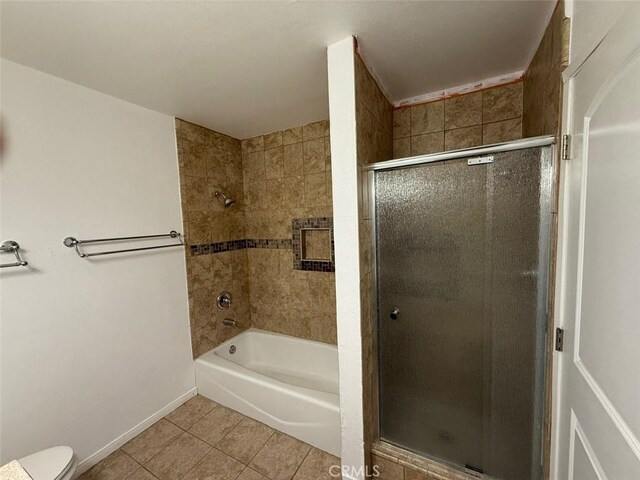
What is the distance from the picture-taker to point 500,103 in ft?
5.14

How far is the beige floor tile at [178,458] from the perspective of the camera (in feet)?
4.94

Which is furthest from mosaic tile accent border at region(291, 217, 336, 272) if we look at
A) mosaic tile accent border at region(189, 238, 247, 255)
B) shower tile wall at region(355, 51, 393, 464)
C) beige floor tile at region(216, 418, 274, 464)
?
beige floor tile at region(216, 418, 274, 464)

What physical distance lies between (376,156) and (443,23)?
2.04 ft

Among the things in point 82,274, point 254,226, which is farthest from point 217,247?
point 82,274

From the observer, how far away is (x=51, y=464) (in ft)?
3.50

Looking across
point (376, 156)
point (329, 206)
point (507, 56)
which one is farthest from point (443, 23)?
point (329, 206)

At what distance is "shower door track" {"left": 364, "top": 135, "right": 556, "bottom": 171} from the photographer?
1.02 meters

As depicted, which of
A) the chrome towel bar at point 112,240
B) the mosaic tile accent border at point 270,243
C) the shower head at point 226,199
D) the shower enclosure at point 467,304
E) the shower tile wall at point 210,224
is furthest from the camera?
the mosaic tile accent border at point 270,243

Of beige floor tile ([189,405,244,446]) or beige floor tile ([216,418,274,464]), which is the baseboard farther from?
beige floor tile ([216,418,274,464])

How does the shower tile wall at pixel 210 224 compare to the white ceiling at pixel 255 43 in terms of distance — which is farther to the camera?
the shower tile wall at pixel 210 224

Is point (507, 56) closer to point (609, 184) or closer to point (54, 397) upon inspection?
point (609, 184)

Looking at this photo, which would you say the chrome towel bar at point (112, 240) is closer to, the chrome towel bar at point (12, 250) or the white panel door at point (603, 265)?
the chrome towel bar at point (12, 250)

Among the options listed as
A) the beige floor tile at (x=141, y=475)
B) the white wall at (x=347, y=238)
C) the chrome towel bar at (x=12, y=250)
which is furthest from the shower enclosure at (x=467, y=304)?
the chrome towel bar at (x=12, y=250)

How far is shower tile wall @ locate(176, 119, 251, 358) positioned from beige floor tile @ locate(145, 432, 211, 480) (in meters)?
0.63
